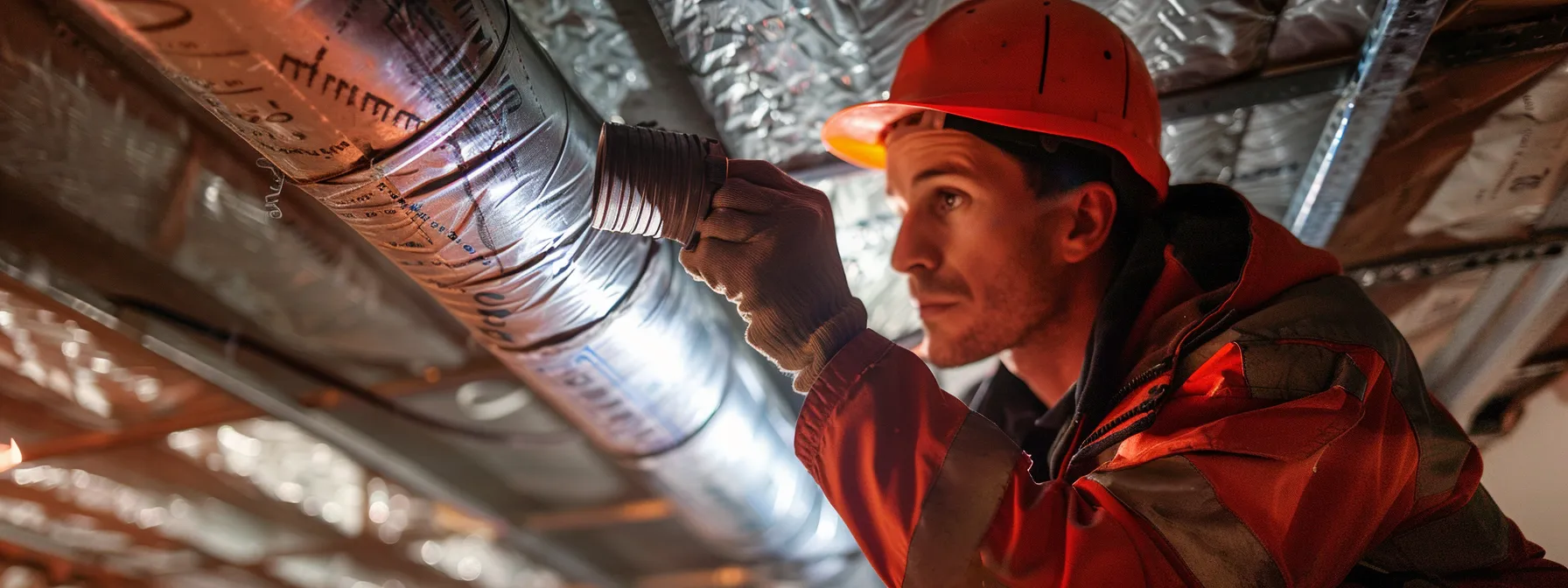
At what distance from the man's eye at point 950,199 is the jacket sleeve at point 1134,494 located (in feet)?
1.38

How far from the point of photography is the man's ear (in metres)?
1.38

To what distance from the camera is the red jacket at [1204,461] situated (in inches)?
36.7

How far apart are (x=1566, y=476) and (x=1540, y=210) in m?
0.78

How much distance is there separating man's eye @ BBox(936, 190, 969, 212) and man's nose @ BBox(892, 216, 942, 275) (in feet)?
0.16

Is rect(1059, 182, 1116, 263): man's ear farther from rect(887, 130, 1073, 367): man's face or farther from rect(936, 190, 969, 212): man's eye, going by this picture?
rect(936, 190, 969, 212): man's eye

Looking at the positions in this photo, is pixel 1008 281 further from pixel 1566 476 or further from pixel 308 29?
pixel 1566 476

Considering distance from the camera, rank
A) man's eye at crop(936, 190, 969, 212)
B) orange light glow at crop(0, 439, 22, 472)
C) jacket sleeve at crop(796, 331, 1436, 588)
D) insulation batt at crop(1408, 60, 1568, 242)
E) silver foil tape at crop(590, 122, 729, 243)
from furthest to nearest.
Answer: orange light glow at crop(0, 439, 22, 472) < insulation batt at crop(1408, 60, 1568, 242) < man's eye at crop(936, 190, 969, 212) < silver foil tape at crop(590, 122, 729, 243) < jacket sleeve at crop(796, 331, 1436, 588)

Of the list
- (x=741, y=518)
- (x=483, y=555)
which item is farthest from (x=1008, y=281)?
(x=483, y=555)

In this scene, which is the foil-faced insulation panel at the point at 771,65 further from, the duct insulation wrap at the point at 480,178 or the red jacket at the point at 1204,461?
the red jacket at the point at 1204,461

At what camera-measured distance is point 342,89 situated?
0.83 meters

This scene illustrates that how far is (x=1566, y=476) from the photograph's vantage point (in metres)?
2.05

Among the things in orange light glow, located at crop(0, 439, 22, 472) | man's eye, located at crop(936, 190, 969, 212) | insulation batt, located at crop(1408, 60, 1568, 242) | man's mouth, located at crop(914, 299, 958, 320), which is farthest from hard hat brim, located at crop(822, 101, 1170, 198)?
orange light glow, located at crop(0, 439, 22, 472)

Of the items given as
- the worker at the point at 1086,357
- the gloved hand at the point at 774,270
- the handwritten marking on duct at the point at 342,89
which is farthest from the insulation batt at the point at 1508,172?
the handwritten marking on duct at the point at 342,89

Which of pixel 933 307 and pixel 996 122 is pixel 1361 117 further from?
pixel 933 307
